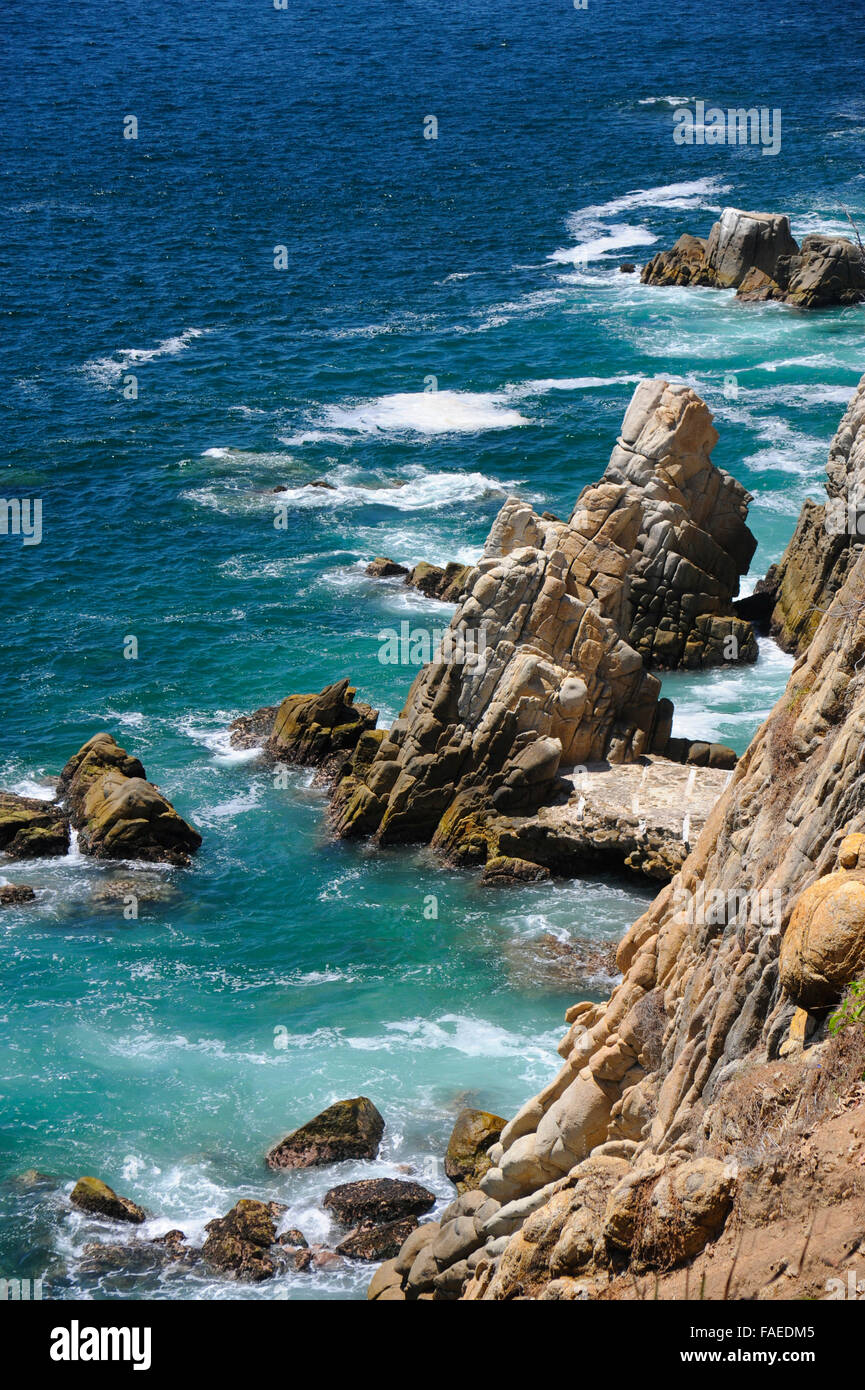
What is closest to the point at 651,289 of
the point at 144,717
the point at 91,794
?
the point at 144,717

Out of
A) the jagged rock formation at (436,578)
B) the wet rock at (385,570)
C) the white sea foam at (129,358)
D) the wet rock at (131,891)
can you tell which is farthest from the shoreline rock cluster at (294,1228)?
the white sea foam at (129,358)

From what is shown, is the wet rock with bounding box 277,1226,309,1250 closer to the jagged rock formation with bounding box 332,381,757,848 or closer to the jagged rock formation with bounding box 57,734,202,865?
the jagged rock formation with bounding box 332,381,757,848

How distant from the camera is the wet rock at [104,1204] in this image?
3425cm

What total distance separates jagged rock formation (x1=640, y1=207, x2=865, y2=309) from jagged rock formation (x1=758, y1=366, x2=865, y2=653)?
41184 mm

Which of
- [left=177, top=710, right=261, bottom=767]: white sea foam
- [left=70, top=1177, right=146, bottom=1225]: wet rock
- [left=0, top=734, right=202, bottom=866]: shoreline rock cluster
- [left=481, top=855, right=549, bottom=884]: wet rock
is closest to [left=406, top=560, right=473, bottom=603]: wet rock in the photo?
[left=177, top=710, right=261, bottom=767]: white sea foam

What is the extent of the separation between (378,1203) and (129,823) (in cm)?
1947

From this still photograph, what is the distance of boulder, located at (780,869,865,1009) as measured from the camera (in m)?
16.8

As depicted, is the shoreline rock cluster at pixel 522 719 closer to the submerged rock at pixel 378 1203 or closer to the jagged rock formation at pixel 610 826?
the jagged rock formation at pixel 610 826

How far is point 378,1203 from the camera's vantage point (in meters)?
33.8

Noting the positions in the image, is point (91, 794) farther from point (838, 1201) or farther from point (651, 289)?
point (651, 289)

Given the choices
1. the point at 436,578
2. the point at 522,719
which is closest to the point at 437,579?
the point at 436,578

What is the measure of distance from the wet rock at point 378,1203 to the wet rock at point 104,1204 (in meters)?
4.39

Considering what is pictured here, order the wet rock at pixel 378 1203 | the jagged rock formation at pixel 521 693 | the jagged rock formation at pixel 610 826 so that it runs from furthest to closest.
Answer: the jagged rock formation at pixel 521 693, the jagged rock formation at pixel 610 826, the wet rock at pixel 378 1203

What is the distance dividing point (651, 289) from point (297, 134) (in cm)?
4838
